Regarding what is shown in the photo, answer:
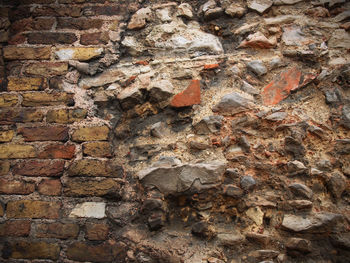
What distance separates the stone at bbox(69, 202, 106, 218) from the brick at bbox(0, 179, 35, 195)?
0.22 m

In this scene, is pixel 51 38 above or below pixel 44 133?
above

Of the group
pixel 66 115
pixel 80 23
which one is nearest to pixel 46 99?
pixel 66 115

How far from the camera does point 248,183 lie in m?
1.12

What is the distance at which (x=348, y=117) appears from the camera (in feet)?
3.87

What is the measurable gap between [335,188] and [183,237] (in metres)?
0.64

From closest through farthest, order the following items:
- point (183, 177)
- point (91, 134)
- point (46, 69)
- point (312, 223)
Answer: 1. point (312, 223)
2. point (183, 177)
3. point (91, 134)
4. point (46, 69)

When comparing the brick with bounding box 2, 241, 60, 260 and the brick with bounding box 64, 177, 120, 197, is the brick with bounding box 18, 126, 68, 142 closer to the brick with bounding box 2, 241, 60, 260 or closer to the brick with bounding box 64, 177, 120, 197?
the brick with bounding box 64, 177, 120, 197

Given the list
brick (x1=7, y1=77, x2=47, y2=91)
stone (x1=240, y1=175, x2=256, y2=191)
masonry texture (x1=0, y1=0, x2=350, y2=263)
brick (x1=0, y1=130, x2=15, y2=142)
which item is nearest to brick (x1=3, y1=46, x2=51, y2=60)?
masonry texture (x1=0, y1=0, x2=350, y2=263)

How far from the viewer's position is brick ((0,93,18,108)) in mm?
1302

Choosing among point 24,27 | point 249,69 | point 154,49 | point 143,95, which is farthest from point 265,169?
point 24,27

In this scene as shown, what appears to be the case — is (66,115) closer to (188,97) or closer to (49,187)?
(49,187)

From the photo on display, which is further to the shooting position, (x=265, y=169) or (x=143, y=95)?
(x=143, y=95)

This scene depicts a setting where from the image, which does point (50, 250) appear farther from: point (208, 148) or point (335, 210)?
point (335, 210)

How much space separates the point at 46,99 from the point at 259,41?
109 centimetres
